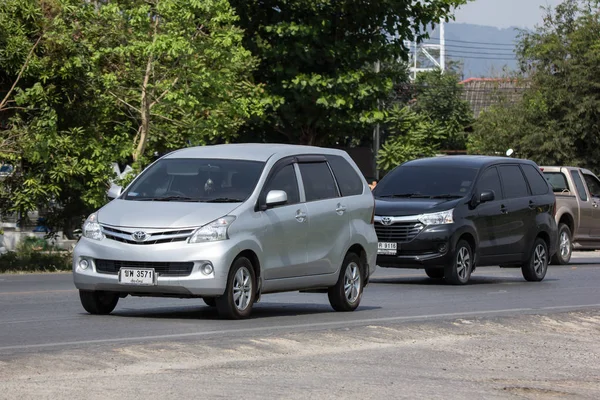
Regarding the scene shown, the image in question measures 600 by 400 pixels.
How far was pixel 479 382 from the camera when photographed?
976cm

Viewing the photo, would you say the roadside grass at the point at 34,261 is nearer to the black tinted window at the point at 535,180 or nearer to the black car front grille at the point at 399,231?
the black car front grille at the point at 399,231

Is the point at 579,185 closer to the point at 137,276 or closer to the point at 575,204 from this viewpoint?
the point at 575,204

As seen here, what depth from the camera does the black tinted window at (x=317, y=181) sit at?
14961 mm

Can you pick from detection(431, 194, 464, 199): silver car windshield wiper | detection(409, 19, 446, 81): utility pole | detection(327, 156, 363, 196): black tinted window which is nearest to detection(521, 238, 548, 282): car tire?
detection(431, 194, 464, 199): silver car windshield wiper

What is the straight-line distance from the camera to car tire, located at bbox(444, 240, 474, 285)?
68.2 feet

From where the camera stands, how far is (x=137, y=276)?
43.4ft

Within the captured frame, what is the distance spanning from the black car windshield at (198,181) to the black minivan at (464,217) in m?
6.76

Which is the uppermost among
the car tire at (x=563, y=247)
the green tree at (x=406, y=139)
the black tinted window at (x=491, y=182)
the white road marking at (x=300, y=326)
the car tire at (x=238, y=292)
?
the green tree at (x=406, y=139)

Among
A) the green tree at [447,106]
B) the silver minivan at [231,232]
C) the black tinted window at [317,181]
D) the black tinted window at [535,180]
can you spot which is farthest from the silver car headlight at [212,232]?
the green tree at [447,106]

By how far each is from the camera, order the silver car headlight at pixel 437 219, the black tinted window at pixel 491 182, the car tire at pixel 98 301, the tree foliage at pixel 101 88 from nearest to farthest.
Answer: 1. the car tire at pixel 98 301
2. the silver car headlight at pixel 437 219
3. the black tinted window at pixel 491 182
4. the tree foliage at pixel 101 88

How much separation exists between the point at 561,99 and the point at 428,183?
28.2m

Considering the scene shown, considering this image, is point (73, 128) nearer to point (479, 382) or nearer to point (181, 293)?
point (181, 293)

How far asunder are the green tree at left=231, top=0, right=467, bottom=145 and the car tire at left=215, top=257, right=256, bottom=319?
26.2 m

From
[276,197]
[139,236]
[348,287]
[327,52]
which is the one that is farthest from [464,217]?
[327,52]
